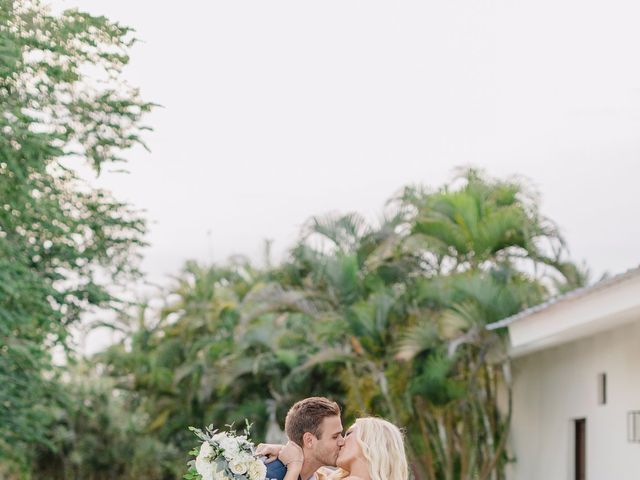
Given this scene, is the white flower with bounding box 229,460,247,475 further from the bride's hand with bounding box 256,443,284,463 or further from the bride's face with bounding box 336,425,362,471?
the bride's face with bounding box 336,425,362,471

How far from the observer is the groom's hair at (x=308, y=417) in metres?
7.40

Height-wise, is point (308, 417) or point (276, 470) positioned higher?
point (308, 417)

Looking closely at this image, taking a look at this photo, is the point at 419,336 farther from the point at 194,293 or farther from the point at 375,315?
the point at 194,293

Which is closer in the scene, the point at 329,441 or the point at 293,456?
the point at 329,441

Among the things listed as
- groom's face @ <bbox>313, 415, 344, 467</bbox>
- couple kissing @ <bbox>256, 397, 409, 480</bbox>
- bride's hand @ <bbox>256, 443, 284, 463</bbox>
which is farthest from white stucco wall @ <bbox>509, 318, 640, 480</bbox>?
groom's face @ <bbox>313, 415, 344, 467</bbox>

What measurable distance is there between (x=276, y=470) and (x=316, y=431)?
48 cm

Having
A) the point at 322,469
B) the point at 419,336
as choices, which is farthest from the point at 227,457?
the point at 419,336

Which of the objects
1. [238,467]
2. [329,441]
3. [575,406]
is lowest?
[238,467]

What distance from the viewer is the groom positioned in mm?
7398

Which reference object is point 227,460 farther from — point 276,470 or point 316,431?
point 316,431

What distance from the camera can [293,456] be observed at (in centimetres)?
755

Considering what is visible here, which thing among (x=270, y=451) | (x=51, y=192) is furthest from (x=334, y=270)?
(x=270, y=451)

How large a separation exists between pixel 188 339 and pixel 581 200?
37.6ft

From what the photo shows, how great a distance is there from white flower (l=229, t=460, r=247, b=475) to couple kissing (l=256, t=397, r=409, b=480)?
20 cm
